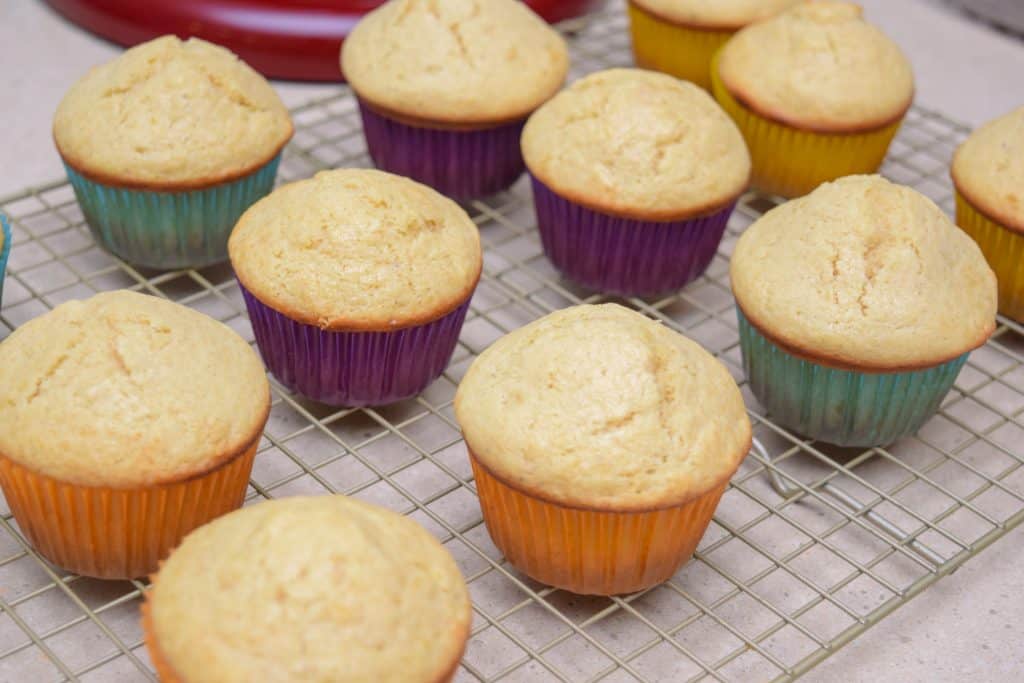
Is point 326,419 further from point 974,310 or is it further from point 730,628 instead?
point 974,310

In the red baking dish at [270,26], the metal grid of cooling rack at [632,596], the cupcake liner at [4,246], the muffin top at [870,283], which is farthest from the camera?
the red baking dish at [270,26]

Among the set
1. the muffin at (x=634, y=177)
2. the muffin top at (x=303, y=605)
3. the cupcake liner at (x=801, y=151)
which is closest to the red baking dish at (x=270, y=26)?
the muffin at (x=634, y=177)

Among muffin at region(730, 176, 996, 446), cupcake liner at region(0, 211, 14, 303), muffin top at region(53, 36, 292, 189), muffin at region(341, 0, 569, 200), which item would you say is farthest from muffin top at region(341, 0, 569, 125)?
cupcake liner at region(0, 211, 14, 303)

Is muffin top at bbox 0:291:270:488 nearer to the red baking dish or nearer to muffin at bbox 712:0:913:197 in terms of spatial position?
muffin at bbox 712:0:913:197

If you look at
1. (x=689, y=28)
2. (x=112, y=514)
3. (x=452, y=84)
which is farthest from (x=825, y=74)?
(x=112, y=514)

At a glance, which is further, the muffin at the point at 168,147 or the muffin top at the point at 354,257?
the muffin at the point at 168,147

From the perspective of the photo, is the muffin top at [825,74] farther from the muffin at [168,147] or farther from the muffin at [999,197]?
the muffin at [168,147]

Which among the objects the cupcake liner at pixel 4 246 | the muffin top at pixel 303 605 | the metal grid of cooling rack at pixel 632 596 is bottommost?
the metal grid of cooling rack at pixel 632 596
